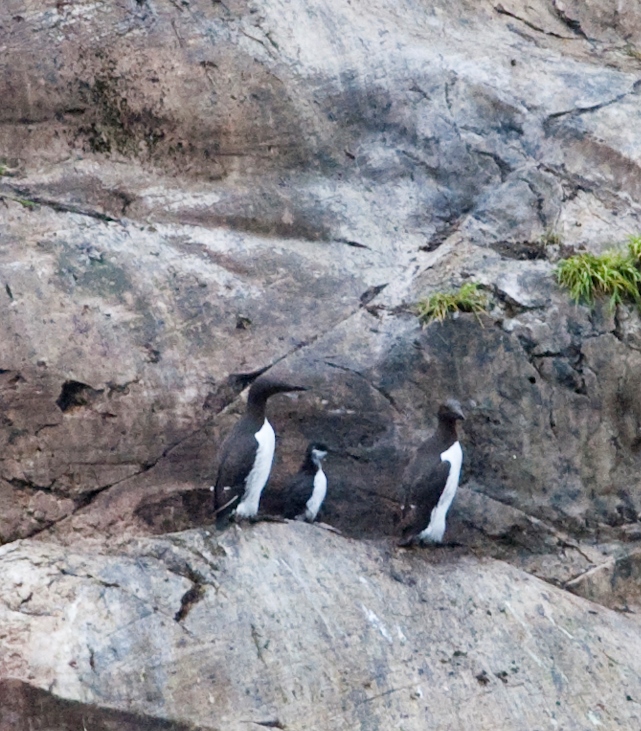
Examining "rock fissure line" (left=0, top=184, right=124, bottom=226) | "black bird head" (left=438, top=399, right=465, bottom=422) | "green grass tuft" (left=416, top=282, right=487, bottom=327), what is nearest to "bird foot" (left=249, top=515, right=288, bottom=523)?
"black bird head" (left=438, top=399, right=465, bottom=422)

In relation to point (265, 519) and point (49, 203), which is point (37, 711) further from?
point (49, 203)

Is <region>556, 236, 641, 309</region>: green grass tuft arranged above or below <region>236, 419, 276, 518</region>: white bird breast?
above

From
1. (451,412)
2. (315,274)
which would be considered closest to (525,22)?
(315,274)

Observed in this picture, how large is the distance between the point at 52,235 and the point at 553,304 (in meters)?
3.31

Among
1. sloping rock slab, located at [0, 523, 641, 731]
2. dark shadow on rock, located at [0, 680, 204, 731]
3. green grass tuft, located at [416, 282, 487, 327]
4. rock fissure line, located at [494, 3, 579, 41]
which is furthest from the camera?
rock fissure line, located at [494, 3, 579, 41]

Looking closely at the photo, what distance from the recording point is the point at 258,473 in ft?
22.7

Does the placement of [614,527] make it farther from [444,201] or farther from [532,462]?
[444,201]

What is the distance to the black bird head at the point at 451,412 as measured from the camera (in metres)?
7.10

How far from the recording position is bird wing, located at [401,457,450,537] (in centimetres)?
696

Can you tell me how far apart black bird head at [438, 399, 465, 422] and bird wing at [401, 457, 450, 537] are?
11.3 inches

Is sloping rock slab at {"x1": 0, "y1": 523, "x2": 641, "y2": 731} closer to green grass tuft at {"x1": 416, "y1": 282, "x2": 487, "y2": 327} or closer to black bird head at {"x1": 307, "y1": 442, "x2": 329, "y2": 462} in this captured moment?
black bird head at {"x1": 307, "y1": 442, "x2": 329, "y2": 462}

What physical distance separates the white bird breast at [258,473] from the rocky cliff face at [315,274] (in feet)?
1.32

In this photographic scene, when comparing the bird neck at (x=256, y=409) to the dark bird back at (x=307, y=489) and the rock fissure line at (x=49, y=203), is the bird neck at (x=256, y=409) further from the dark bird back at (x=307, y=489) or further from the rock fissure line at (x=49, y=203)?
the rock fissure line at (x=49, y=203)

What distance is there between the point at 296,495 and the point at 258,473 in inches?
16.1
